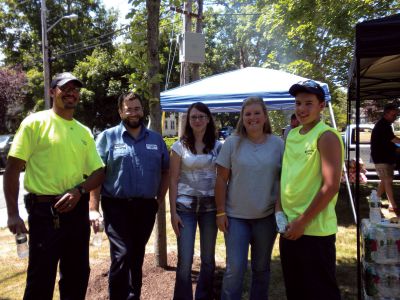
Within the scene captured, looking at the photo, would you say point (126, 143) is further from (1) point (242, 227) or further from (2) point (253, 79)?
(2) point (253, 79)

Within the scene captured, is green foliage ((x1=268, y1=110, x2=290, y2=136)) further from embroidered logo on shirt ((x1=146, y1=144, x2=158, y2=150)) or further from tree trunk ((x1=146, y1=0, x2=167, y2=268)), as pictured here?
embroidered logo on shirt ((x1=146, y1=144, x2=158, y2=150))

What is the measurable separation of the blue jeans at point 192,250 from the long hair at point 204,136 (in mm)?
531

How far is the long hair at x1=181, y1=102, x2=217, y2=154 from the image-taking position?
3.26 metres

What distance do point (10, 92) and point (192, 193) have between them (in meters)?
24.9

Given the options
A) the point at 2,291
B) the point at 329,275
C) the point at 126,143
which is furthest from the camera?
the point at 2,291

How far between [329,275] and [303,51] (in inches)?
437

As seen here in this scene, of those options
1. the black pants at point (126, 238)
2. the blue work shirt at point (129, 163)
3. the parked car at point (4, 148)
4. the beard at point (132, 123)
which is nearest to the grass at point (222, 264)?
the black pants at point (126, 238)

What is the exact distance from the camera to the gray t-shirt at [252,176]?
2.84 metres

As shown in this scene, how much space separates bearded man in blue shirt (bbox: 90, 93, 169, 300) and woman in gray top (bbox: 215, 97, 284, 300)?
598 millimetres

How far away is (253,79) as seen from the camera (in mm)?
6340

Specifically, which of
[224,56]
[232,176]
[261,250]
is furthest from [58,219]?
[224,56]


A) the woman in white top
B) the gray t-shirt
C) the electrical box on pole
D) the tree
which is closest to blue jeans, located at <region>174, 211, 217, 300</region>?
the woman in white top

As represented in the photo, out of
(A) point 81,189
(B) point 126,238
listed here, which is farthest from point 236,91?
(A) point 81,189

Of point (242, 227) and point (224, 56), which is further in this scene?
point (224, 56)
